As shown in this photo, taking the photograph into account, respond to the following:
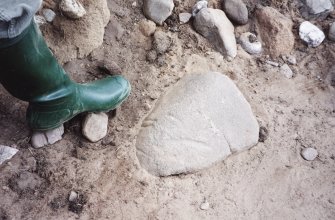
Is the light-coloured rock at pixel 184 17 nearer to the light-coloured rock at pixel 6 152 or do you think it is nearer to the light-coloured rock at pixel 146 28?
the light-coloured rock at pixel 146 28

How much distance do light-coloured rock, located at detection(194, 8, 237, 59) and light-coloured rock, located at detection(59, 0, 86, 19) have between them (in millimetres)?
521

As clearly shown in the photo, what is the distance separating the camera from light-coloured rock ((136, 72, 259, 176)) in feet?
5.63

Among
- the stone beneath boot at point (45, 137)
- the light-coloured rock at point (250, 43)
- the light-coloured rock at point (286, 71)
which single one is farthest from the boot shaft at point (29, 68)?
the light-coloured rock at point (286, 71)

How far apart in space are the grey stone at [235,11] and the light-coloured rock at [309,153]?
0.65 metres

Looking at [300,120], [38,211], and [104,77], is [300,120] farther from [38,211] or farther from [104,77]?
[38,211]

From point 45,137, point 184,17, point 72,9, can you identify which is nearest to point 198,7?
point 184,17

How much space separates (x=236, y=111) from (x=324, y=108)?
428 millimetres

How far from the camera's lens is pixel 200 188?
1712 millimetres

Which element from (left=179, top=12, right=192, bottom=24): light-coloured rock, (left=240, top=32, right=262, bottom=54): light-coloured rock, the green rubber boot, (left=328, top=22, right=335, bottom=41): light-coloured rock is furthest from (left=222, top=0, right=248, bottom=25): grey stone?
the green rubber boot

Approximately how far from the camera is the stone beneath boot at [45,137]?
1.67m

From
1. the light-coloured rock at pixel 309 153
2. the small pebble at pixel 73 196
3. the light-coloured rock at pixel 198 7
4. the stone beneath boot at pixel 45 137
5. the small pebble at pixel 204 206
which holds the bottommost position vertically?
the small pebble at pixel 204 206

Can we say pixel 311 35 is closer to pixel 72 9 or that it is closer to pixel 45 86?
pixel 72 9

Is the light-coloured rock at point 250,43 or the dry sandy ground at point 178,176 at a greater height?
the light-coloured rock at point 250,43

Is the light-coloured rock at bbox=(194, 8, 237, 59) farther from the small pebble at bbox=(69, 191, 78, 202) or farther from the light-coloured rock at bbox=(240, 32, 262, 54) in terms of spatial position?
the small pebble at bbox=(69, 191, 78, 202)
